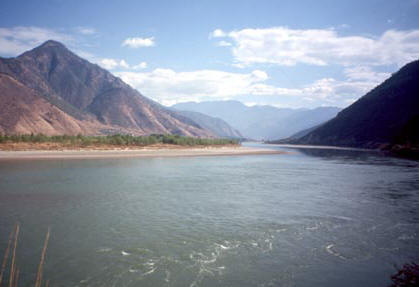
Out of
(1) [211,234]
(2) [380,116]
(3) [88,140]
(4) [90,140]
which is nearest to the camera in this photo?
(1) [211,234]

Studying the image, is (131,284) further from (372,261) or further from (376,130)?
(376,130)

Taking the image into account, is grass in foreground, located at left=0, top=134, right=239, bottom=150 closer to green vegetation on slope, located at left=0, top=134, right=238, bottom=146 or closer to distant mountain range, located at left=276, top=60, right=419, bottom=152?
green vegetation on slope, located at left=0, top=134, right=238, bottom=146

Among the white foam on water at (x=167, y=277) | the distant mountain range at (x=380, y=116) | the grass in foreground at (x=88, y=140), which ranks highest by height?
the distant mountain range at (x=380, y=116)

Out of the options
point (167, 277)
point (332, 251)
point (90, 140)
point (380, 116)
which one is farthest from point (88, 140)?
point (380, 116)

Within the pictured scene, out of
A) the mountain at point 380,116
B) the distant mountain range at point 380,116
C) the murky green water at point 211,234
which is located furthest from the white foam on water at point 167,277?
the mountain at point 380,116

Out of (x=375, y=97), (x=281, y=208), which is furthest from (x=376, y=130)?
(x=281, y=208)

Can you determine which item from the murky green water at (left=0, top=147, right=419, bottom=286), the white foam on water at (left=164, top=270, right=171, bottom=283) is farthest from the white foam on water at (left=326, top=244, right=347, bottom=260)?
the white foam on water at (left=164, top=270, right=171, bottom=283)

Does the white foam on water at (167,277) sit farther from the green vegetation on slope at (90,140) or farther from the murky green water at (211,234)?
the green vegetation on slope at (90,140)

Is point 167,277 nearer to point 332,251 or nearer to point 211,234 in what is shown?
point 211,234
